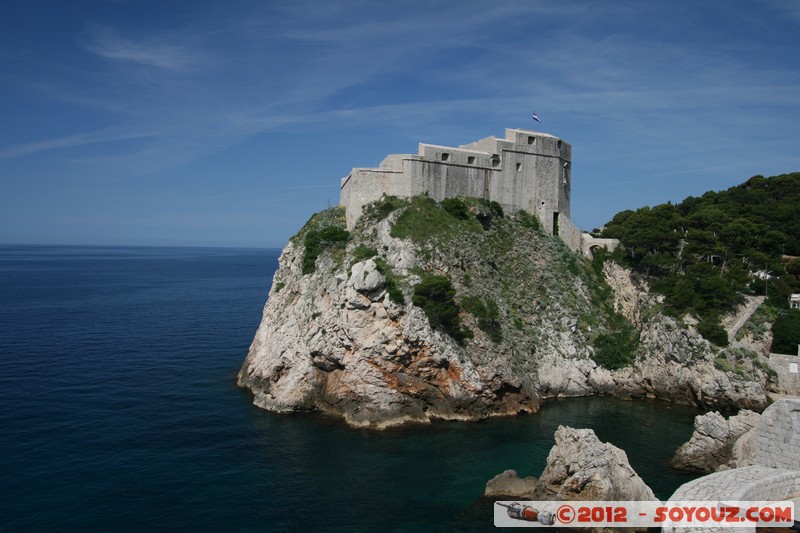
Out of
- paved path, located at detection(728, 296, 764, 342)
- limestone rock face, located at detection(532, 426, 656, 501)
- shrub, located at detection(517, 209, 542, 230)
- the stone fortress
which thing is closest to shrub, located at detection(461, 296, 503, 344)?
the stone fortress

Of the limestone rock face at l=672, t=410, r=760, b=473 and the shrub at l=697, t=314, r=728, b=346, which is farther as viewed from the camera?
the shrub at l=697, t=314, r=728, b=346

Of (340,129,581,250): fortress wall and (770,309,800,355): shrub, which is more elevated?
(340,129,581,250): fortress wall

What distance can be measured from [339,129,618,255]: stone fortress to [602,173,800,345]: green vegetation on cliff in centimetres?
311

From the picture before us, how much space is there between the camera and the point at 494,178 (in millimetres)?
49656

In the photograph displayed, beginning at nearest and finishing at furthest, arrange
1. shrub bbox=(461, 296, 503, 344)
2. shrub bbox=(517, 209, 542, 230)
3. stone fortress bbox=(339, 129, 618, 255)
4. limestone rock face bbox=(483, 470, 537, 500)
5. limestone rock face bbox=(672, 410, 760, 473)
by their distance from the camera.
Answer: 1. limestone rock face bbox=(483, 470, 537, 500)
2. limestone rock face bbox=(672, 410, 760, 473)
3. shrub bbox=(461, 296, 503, 344)
4. stone fortress bbox=(339, 129, 618, 255)
5. shrub bbox=(517, 209, 542, 230)

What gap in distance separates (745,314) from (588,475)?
87.2ft

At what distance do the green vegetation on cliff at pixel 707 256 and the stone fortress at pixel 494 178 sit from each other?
3.11 m

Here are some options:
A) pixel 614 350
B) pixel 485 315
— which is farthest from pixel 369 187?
pixel 614 350

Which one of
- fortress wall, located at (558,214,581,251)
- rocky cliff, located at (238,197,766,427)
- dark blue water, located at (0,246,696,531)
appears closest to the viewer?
dark blue water, located at (0,246,696,531)

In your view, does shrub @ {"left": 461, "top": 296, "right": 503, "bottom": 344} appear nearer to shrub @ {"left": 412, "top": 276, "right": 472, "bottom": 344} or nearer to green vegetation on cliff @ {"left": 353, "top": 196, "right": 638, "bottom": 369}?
green vegetation on cliff @ {"left": 353, "top": 196, "right": 638, "bottom": 369}

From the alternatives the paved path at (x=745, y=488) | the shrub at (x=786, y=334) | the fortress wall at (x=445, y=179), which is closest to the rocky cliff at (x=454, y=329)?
the fortress wall at (x=445, y=179)

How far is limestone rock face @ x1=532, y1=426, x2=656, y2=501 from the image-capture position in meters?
24.1

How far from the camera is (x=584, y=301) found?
1821 inches

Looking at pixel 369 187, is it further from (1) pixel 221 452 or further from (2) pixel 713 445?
(2) pixel 713 445
